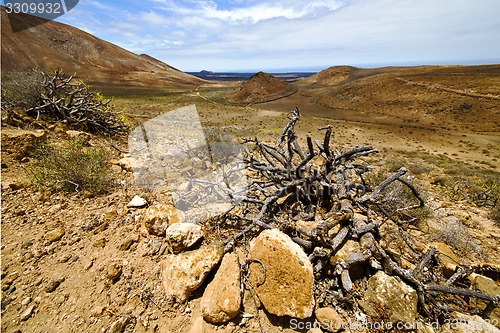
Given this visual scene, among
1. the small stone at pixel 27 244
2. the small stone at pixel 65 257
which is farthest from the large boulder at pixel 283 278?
the small stone at pixel 27 244

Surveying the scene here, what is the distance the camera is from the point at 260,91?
42312mm

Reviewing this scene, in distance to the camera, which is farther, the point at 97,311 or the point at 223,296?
the point at 223,296

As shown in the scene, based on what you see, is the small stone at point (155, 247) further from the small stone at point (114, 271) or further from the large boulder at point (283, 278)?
the large boulder at point (283, 278)

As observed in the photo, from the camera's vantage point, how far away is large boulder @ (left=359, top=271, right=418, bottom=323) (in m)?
1.88

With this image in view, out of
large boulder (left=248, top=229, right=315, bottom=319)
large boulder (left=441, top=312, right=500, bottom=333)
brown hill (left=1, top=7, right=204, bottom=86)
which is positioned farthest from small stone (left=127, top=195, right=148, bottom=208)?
brown hill (left=1, top=7, right=204, bottom=86)

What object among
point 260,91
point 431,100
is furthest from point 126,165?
point 260,91

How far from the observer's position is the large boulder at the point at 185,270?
2.07 m

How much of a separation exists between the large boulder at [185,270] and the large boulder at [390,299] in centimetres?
172

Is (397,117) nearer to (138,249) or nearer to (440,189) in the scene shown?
(440,189)

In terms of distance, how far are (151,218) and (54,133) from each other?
4.35 m

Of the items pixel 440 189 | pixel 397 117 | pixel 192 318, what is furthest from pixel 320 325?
pixel 397 117

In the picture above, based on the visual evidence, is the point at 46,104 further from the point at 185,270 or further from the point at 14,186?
the point at 185,270

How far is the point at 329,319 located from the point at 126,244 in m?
2.61

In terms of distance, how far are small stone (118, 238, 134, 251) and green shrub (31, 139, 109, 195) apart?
4.21 ft
